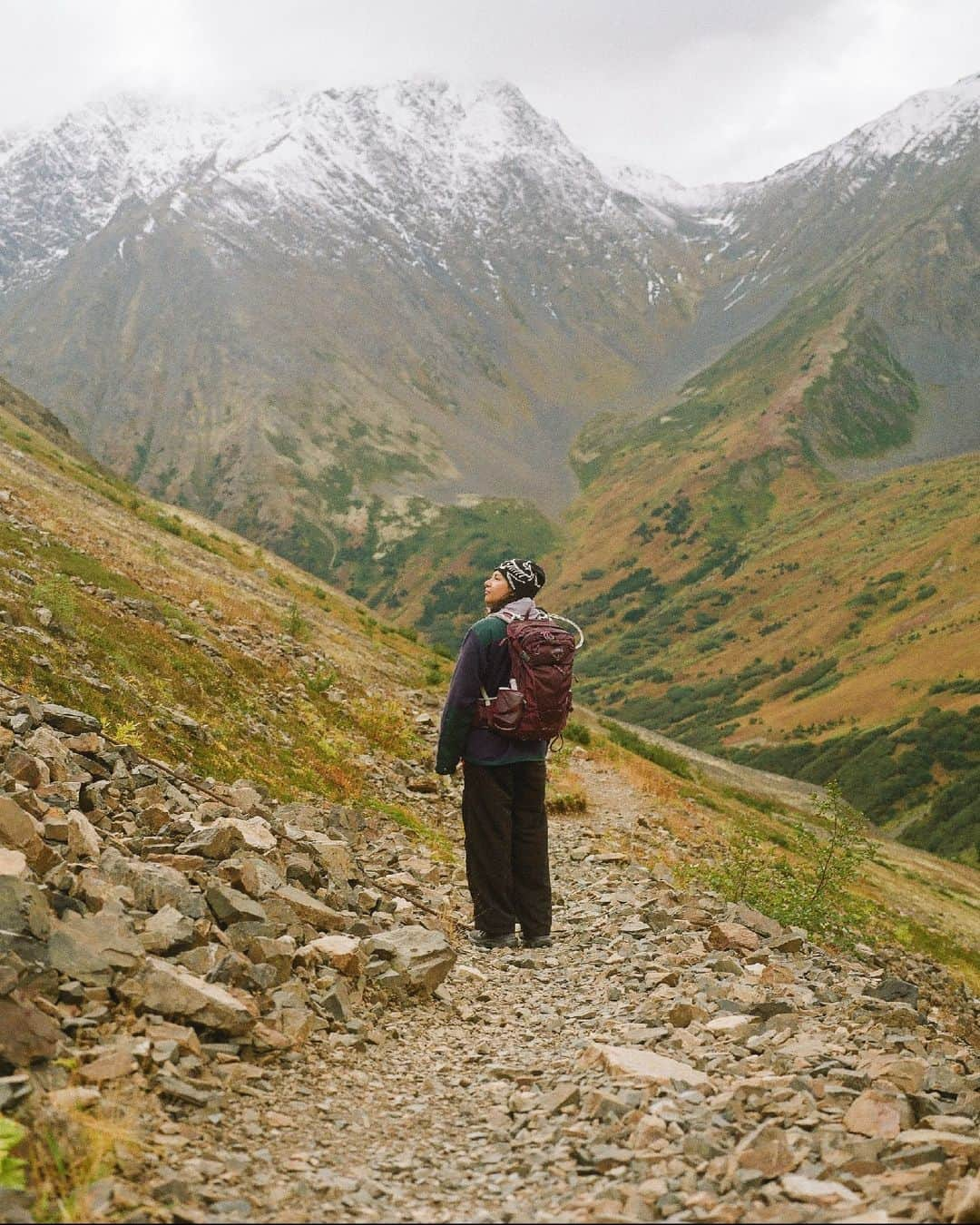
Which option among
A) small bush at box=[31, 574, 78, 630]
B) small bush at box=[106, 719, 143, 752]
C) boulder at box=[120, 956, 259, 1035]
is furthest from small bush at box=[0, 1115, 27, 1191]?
small bush at box=[31, 574, 78, 630]

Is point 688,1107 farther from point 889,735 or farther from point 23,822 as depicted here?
point 889,735

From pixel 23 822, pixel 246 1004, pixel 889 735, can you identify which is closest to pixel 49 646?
pixel 23 822

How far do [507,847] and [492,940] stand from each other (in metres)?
0.81

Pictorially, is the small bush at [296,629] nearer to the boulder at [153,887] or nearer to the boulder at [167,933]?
the boulder at [153,887]

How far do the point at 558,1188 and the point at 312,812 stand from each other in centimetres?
668

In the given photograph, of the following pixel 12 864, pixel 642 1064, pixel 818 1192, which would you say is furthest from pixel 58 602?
pixel 818 1192

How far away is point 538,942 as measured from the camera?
9.48 meters

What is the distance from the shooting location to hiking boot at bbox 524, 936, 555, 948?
9477 mm

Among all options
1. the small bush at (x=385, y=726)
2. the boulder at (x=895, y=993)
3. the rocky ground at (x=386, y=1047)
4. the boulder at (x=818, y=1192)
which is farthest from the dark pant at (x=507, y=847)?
the small bush at (x=385, y=726)

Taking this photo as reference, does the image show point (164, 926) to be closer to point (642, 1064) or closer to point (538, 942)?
point (642, 1064)

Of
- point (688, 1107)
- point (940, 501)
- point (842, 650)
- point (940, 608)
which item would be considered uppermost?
point (940, 501)

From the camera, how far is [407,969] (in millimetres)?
7207

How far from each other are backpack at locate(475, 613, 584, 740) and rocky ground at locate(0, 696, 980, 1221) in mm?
1781

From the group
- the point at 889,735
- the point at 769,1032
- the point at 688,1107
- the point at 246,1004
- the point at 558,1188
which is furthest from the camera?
the point at 889,735
